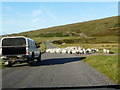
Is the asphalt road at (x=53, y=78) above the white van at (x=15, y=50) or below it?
below

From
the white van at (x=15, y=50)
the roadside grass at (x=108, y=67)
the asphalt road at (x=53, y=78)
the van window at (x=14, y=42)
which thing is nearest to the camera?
the asphalt road at (x=53, y=78)

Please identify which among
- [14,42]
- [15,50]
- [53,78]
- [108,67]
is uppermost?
[14,42]

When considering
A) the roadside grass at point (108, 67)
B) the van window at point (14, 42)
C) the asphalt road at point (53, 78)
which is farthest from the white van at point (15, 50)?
the roadside grass at point (108, 67)

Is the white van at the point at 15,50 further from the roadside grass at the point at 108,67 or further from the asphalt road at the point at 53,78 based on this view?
the roadside grass at the point at 108,67

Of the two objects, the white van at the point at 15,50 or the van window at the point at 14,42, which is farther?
the van window at the point at 14,42

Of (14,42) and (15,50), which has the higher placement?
(14,42)

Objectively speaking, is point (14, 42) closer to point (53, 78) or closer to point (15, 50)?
point (15, 50)

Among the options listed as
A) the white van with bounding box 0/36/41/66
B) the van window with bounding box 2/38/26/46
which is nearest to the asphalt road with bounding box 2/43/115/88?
the white van with bounding box 0/36/41/66

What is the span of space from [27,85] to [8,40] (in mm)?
8705

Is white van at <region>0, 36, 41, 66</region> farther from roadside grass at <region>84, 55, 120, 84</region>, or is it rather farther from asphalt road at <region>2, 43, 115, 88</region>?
roadside grass at <region>84, 55, 120, 84</region>

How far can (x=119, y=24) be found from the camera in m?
169

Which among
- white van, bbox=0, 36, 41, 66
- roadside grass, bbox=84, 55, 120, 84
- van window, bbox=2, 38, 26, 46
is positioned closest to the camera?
roadside grass, bbox=84, 55, 120, 84

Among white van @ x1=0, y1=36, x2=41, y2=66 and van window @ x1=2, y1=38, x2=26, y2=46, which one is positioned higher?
van window @ x1=2, y1=38, x2=26, y2=46

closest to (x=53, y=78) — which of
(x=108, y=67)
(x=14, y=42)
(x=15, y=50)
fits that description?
(x=108, y=67)
